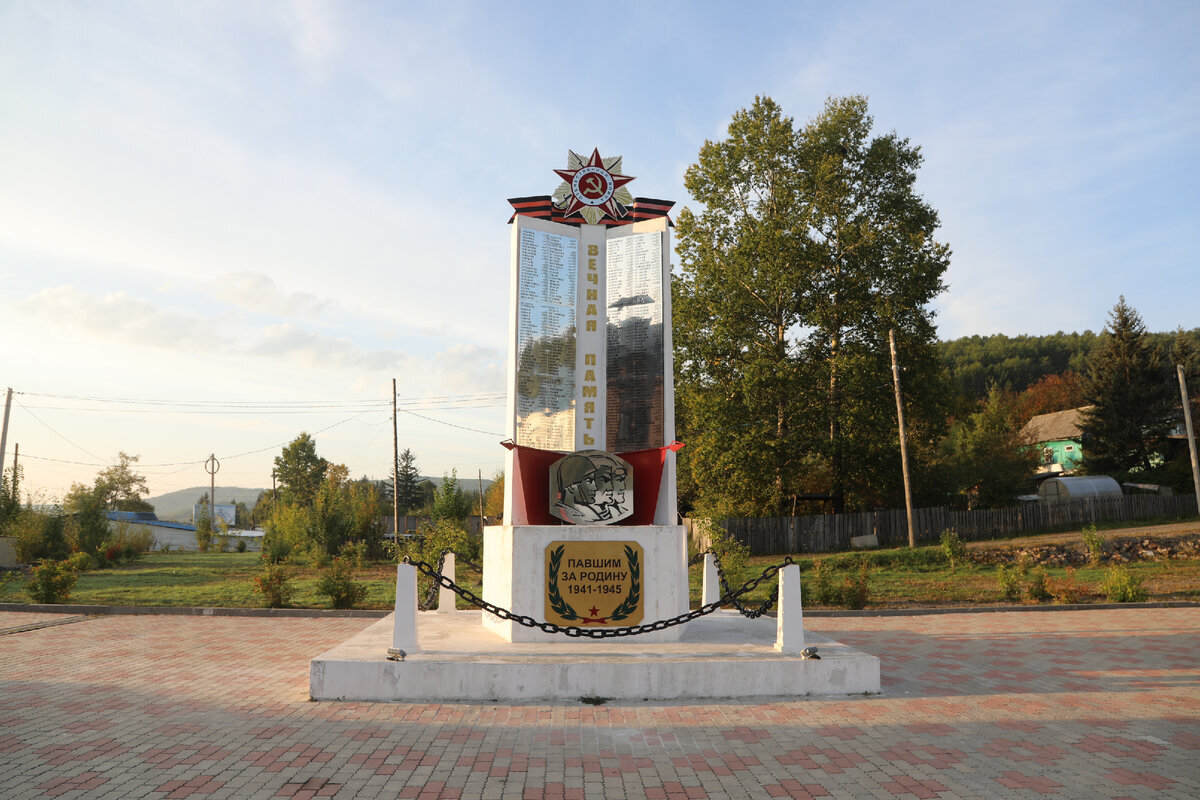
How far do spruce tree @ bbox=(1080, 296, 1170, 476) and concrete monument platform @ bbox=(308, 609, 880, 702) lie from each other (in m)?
38.5

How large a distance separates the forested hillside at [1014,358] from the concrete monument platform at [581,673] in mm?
71234

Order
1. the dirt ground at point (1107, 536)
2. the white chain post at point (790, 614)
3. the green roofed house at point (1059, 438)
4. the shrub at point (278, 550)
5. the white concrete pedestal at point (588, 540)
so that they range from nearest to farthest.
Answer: the white chain post at point (790, 614) < the white concrete pedestal at point (588, 540) < the dirt ground at point (1107, 536) < the shrub at point (278, 550) < the green roofed house at point (1059, 438)

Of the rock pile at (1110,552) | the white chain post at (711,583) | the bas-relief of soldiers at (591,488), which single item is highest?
the bas-relief of soldiers at (591,488)

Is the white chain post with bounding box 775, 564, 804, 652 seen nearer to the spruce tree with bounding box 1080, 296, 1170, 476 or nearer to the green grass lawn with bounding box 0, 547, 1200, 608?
the green grass lawn with bounding box 0, 547, 1200, 608

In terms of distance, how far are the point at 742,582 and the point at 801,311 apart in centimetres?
1513

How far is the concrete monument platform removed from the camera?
23.0 ft

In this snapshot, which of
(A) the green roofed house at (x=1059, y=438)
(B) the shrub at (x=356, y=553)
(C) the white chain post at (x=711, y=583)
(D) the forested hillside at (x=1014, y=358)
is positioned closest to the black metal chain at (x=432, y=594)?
(C) the white chain post at (x=711, y=583)

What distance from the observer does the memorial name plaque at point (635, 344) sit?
31.5 ft

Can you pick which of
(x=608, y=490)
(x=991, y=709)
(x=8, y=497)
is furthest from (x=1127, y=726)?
(x=8, y=497)

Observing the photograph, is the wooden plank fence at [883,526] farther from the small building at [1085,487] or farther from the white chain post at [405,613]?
the white chain post at [405,613]

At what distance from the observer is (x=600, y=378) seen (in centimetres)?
972

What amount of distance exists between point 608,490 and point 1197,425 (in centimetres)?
4206

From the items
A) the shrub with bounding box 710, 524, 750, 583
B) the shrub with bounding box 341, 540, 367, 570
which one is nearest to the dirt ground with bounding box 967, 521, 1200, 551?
the shrub with bounding box 710, 524, 750, 583

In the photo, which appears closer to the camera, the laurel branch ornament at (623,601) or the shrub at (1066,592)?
the laurel branch ornament at (623,601)
